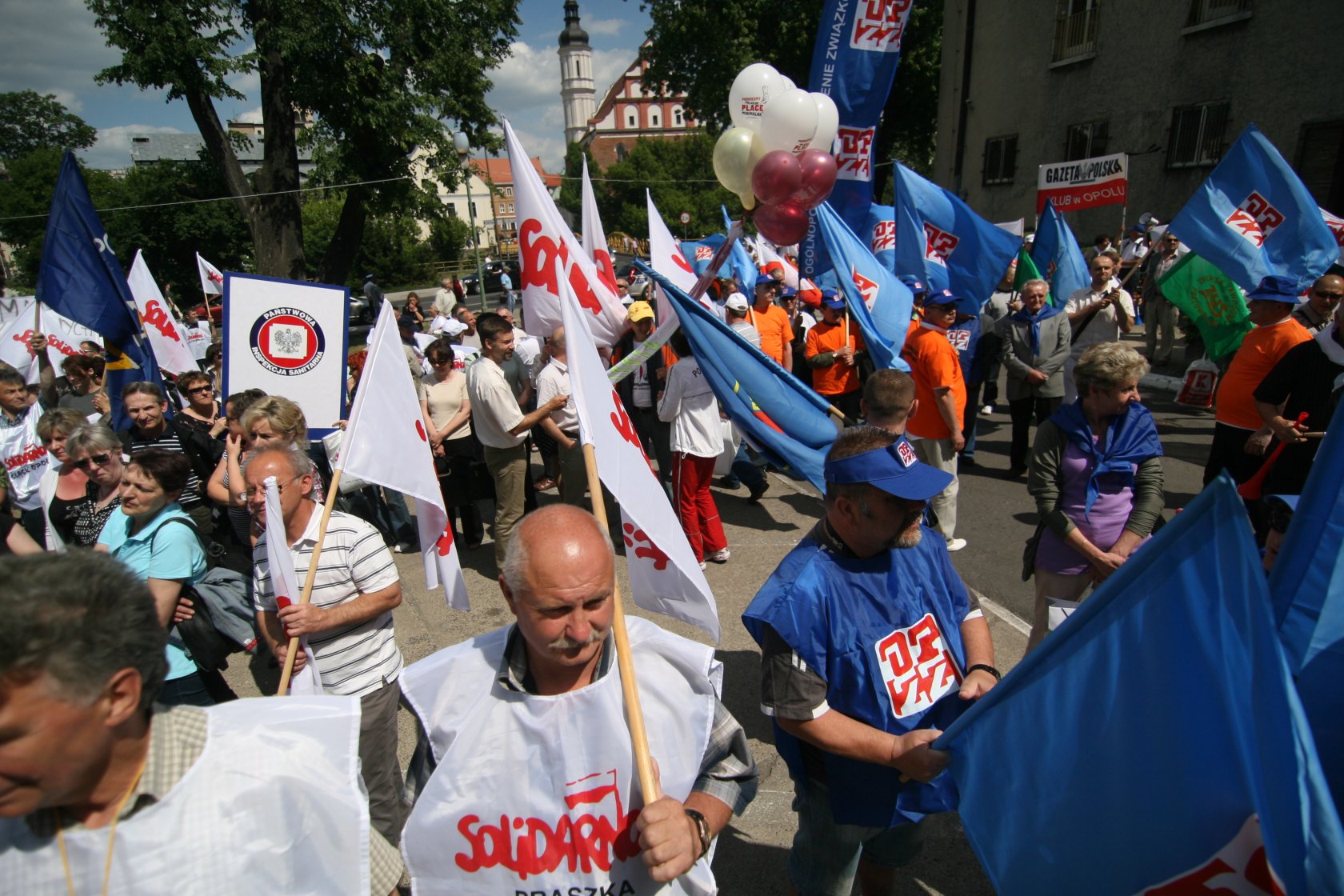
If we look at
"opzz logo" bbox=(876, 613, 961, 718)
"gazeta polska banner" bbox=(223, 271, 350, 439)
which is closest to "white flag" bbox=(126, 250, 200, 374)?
"gazeta polska banner" bbox=(223, 271, 350, 439)

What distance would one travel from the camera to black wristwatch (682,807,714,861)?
63.1 inches

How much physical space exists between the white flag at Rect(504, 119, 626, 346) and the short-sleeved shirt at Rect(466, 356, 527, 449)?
60 cm

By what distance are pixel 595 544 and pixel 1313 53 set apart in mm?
17491

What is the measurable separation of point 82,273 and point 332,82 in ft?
40.0

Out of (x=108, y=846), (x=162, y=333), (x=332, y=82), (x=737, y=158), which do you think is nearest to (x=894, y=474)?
(x=108, y=846)

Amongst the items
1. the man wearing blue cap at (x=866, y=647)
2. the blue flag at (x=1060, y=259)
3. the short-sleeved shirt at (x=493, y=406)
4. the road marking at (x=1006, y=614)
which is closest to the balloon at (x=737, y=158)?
the short-sleeved shirt at (x=493, y=406)

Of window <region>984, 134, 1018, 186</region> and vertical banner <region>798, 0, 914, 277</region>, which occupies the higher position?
window <region>984, 134, 1018, 186</region>

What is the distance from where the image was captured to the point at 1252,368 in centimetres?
449

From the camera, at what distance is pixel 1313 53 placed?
1286 cm

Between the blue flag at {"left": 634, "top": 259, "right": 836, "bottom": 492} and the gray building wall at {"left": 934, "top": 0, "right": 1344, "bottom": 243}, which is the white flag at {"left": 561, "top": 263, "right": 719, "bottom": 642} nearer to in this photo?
the blue flag at {"left": 634, "top": 259, "right": 836, "bottom": 492}

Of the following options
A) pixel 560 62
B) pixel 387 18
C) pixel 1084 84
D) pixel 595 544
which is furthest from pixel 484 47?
pixel 560 62

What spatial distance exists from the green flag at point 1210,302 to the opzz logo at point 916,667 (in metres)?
5.60

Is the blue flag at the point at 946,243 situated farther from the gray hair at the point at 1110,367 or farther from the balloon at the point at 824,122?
the gray hair at the point at 1110,367

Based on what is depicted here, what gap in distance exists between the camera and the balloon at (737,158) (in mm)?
4926
